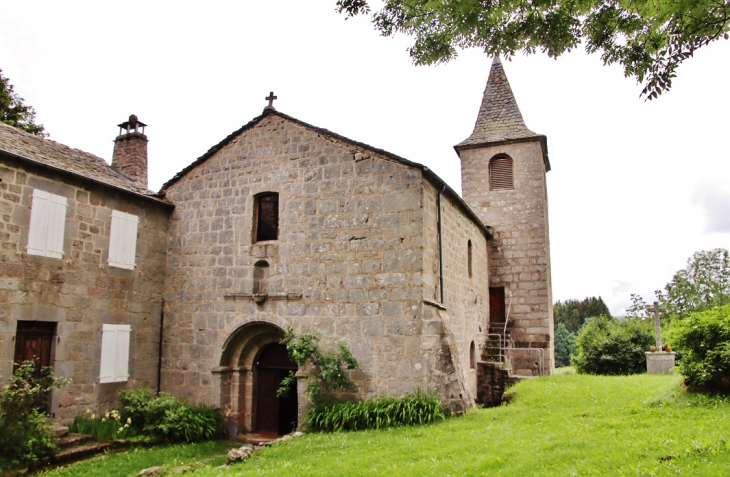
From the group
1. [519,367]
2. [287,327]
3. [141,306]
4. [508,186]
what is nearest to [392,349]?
[287,327]

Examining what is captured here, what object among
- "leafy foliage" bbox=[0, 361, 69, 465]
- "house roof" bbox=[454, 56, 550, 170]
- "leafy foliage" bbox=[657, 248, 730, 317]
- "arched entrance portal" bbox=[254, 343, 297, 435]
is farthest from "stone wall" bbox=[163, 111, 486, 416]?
"leafy foliage" bbox=[657, 248, 730, 317]

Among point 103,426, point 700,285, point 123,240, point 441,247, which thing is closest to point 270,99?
point 123,240

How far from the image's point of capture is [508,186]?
68.6ft

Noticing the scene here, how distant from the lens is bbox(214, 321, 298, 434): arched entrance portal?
503 inches

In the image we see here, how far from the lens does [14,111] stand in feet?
66.0

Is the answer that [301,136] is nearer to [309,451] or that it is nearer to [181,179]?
[181,179]

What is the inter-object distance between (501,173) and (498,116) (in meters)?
2.75

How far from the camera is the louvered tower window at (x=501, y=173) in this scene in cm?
2097

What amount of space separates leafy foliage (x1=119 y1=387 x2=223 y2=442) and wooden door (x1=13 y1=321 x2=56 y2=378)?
200 centimetres

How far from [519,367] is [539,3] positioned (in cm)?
1639

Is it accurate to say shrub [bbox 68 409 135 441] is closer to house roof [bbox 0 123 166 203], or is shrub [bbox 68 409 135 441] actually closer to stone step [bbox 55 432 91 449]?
stone step [bbox 55 432 91 449]

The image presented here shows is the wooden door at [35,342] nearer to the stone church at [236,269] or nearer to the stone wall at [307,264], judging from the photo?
the stone church at [236,269]

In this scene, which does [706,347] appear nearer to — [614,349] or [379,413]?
[379,413]

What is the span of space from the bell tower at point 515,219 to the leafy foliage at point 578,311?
152 ft
